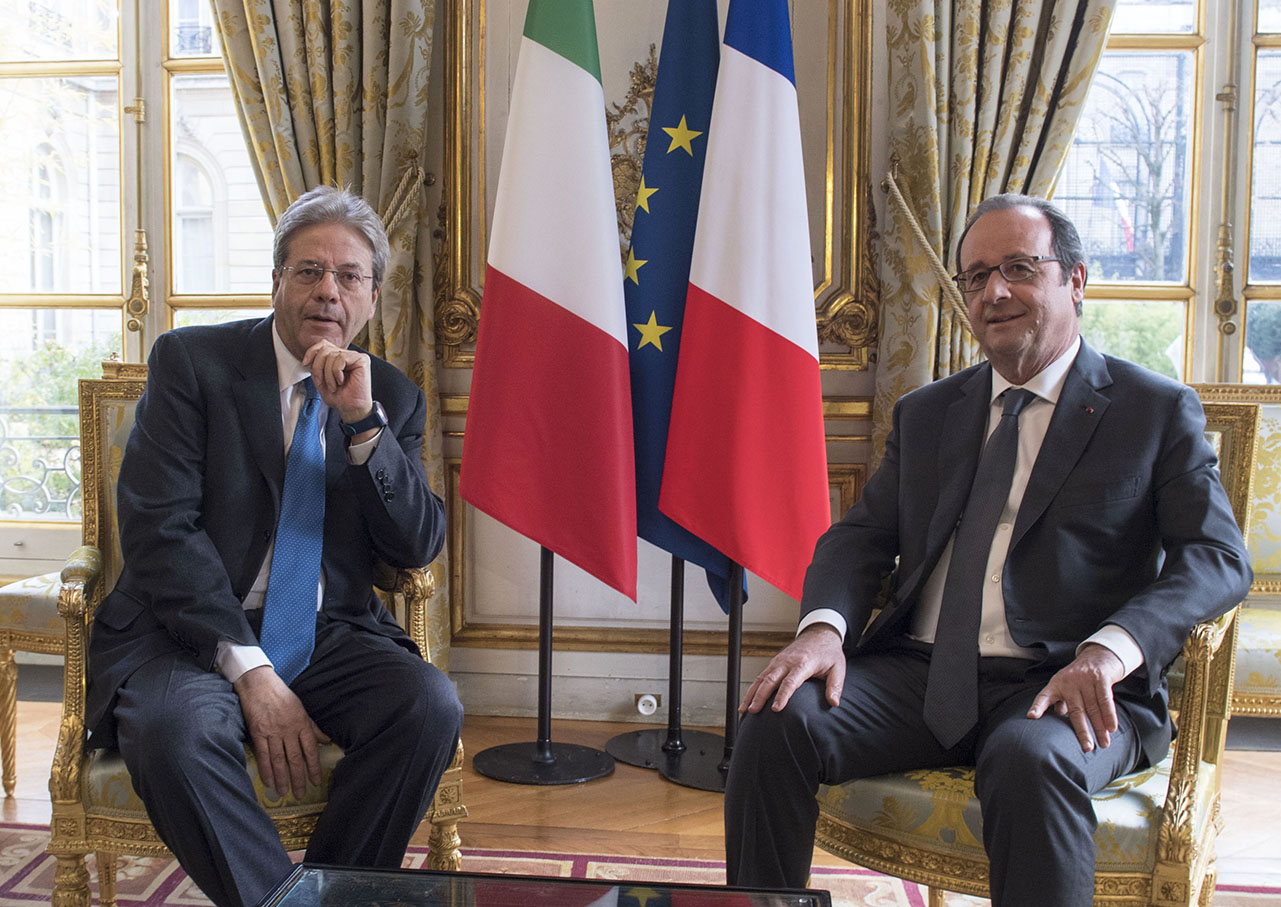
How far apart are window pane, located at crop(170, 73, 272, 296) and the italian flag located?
4.52 feet

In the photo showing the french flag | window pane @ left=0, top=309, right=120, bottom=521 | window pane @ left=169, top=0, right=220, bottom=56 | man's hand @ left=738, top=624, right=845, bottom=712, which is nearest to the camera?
man's hand @ left=738, top=624, right=845, bottom=712

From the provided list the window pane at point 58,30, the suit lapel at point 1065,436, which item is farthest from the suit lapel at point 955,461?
the window pane at point 58,30

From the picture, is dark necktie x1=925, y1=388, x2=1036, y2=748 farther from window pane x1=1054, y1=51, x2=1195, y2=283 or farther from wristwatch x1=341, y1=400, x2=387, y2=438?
window pane x1=1054, y1=51, x2=1195, y2=283

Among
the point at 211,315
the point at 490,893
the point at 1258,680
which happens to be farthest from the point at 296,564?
the point at 211,315

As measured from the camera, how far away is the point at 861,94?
332 centimetres

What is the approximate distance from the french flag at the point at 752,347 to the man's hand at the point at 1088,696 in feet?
4.13

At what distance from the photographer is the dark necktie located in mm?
1706

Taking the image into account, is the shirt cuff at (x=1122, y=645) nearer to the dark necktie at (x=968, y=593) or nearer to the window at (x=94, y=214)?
the dark necktie at (x=968, y=593)

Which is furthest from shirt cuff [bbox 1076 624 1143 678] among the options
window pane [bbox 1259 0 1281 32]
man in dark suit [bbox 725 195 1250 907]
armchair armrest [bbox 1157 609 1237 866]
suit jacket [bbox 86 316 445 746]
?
window pane [bbox 1259 0 1281 32]

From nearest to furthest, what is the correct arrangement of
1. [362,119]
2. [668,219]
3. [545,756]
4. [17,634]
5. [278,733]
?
1. [278,733]
2. [17,634]
3. [668,219]
4. [545,756]
5. [362,119]

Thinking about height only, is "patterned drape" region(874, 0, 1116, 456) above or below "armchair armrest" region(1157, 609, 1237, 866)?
above

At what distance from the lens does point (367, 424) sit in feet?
6.28

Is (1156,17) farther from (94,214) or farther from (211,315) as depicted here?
(94,214)

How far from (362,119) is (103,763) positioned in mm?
2281
